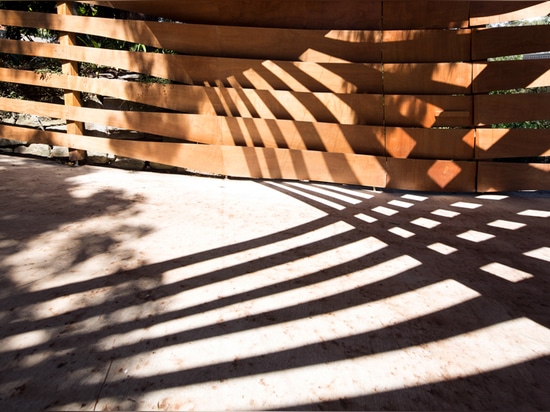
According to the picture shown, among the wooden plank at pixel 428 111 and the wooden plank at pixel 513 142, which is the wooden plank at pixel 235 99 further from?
the wooden plank at pixel 513 142

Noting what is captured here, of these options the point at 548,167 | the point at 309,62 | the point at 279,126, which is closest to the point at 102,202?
the point at 279,126

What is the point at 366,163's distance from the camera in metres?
4.31

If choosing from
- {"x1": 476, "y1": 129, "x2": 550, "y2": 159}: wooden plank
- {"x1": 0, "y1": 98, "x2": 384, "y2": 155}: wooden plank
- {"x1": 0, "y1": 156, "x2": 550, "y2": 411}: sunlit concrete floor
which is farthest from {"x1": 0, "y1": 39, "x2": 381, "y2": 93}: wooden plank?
{"x1": 0, "y1": 156, "x2": 550, "y2": 411}: sunlit concrete floor

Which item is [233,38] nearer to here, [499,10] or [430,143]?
[430,143]

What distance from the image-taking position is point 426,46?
421cm

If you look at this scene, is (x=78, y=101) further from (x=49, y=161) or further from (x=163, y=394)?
(x=163, y=394)

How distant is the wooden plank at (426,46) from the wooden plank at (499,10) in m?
0.22

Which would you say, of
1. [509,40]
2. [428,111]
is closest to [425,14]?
[509,40]

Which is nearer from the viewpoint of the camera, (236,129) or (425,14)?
(425,14)

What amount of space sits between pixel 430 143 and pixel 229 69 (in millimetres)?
2856

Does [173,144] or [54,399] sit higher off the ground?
[173,144]

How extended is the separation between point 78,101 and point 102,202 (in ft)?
6.76

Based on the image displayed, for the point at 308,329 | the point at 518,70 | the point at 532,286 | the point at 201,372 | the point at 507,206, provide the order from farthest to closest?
the point at 518,70 → the point at 507,206 → the point at 532,286 → the point at 308,329 → the point at 201,372

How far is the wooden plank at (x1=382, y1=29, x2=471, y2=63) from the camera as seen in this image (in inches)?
164
